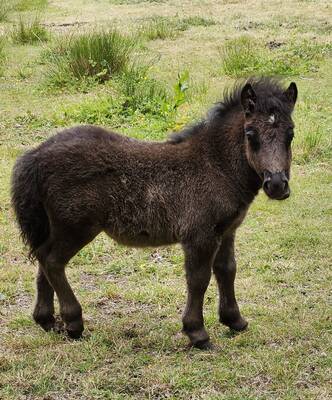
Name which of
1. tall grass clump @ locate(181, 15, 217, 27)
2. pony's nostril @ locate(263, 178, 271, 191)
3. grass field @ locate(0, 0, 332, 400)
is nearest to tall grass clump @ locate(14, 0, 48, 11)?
tall grass clump @ locate(181, 15, 217, 27)

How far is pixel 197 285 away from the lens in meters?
5.65

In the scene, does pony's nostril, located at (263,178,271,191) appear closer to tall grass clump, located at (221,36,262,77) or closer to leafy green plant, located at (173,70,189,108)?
leafy green plant, located at (173,70,189,108)

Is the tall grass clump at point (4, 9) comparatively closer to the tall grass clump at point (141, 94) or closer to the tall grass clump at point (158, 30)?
the tall grass clump at point (158, 30)

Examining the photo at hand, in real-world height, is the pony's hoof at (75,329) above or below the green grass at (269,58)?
above

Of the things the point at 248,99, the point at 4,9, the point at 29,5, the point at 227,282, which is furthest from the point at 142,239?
the point at 29,5

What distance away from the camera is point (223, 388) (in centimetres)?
508

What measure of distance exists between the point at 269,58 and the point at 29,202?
10.1 meters

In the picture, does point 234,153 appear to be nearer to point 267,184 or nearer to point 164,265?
point 267,184

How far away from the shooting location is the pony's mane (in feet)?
17.8

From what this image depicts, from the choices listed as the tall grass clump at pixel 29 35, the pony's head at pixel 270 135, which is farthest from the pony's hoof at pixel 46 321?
the tall grass clump at pixel 29 35

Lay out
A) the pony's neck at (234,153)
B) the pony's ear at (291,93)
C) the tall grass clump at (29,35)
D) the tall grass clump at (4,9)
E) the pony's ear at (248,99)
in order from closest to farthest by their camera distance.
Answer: the pony's ear at (248,99)
the pony's ear at (291,93)
the pony's neck at (234,153)
the tall grass clump at (29,35)
the tall grass clump at (4,9)

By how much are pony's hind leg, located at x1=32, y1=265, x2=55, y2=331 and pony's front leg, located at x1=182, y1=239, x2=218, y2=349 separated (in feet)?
3.57

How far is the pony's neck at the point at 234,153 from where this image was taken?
568cm

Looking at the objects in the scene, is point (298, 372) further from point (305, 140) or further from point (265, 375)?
point (305, 140)
